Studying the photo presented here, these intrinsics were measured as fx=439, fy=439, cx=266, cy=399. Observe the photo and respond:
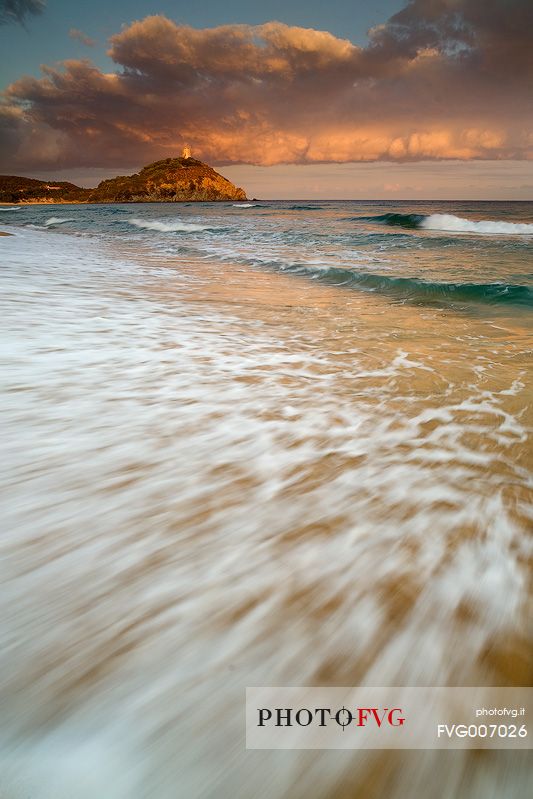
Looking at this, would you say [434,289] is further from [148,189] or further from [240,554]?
[148,189]

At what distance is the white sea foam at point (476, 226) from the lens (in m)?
20.4

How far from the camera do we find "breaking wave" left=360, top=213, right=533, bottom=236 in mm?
20609

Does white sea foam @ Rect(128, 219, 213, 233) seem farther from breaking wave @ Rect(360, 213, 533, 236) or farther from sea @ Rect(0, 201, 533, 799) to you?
sea @ Rect(0, 201, 533, 799)

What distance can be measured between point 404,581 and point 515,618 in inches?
12.1

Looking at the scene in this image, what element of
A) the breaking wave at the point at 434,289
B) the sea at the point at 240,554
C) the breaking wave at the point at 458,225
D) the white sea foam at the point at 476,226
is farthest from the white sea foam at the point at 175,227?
the sea at the point at 240,554

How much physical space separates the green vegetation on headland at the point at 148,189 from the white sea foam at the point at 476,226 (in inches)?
4152

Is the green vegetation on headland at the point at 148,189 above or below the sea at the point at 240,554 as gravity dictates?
above

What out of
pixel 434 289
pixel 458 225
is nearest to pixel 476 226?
pixel 458 225

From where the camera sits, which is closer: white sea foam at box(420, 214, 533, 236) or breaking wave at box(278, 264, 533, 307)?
breaking wave at box(278, 264, 533, 307)

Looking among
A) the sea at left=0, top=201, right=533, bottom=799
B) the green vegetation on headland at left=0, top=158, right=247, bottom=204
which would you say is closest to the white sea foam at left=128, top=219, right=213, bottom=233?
the sea at left=0, top=201, right=533, bottom=799

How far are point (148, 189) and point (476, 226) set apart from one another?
109 metres

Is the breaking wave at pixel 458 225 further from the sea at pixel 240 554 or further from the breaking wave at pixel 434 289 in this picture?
the sea at pixel 240 554

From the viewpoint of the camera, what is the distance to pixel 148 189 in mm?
113062

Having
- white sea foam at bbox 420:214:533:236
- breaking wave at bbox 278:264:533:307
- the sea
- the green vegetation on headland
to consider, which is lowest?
the sea
